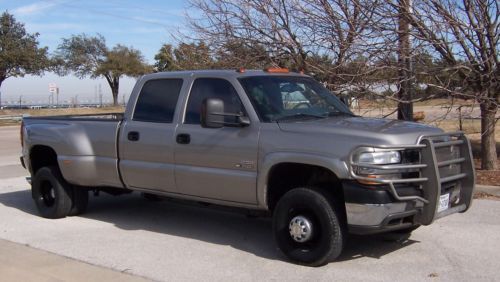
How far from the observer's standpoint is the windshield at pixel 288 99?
6051mm

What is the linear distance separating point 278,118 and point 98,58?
5840 cm

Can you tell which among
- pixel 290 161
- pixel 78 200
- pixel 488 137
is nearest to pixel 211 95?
→ pixel 290 161

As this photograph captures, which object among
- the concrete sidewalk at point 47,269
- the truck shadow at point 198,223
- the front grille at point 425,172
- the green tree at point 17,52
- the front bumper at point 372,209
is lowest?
the truck shadow at point 198,223

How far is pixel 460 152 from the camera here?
594 centimetres

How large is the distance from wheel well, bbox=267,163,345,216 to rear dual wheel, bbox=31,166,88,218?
3304 millimetres

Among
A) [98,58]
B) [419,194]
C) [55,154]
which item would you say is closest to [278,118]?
[419,194]

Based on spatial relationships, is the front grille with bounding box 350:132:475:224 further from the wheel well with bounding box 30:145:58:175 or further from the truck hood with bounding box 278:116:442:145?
the wheel well with bounding box 30:145:58:175

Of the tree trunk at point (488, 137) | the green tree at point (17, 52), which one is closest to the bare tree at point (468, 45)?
the tree trunk at point (488, 137)

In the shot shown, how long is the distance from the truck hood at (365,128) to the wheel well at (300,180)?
36 cm

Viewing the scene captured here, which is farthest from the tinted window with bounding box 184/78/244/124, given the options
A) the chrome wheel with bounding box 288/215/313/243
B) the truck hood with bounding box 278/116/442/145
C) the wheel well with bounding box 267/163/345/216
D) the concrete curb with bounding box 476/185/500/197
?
the concrete curb with bounding box 476/185/500/197

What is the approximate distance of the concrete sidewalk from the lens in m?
5.36

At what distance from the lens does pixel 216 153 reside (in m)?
6.13

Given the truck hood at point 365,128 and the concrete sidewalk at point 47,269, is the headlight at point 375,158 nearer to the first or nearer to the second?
the truck hood at point 365,128

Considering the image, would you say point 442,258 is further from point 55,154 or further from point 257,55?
point 257,55
